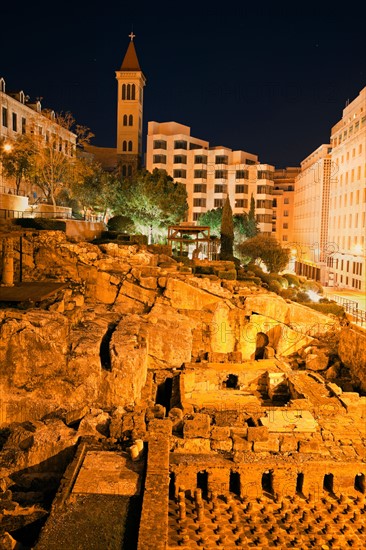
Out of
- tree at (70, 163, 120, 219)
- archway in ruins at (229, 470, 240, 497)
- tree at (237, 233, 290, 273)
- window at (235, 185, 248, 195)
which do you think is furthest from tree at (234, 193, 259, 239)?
archway in ruins at (229, 470, 240, 497)

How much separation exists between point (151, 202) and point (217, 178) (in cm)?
2307

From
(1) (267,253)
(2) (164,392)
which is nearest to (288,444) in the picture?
(2) (164,392)

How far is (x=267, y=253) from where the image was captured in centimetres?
4200

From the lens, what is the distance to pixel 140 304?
86.7 feet

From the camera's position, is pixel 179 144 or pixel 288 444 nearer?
pixel 288 444

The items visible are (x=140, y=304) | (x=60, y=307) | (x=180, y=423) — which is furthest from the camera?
(x=140, y=304)

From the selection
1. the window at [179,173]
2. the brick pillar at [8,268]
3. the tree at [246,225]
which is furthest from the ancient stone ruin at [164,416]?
the window at [179,173]

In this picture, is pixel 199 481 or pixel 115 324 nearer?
pixel 199 481

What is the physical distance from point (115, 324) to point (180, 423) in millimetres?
6786

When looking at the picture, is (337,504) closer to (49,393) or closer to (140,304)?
(49,393)

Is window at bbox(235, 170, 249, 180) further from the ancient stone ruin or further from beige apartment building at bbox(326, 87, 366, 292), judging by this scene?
the ancient stone ruin

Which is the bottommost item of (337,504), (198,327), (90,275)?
(337,504)

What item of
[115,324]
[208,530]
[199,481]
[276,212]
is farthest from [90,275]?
[276,212]

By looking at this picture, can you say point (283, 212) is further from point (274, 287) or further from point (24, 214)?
point (24, 214)
